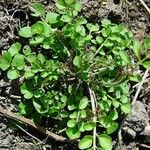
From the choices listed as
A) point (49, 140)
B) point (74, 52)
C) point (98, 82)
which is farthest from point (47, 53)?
point (49, 140)

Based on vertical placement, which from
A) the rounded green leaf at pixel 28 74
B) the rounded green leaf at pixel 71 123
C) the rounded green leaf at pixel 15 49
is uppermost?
the rounded green leaf at pixel 15 49

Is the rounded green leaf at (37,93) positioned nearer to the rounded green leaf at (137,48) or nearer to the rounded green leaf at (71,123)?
the rounded green leaf at (71,123)

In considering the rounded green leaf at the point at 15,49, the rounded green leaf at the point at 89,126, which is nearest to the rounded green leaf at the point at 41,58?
the rounded green leaf at the point at 15,49

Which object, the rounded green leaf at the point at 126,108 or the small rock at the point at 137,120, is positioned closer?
the rounded green leaf at the point at 126,108

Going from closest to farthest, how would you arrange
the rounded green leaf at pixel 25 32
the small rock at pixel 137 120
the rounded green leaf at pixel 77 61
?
the rounded green leaf at pixel 77 61, the rounded green leaf at pixel 25 32, the small rock at pixel 137 120

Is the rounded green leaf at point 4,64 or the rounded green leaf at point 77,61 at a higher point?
the rounded green leaf at point 77,61

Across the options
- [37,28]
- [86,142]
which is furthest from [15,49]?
[86,142]

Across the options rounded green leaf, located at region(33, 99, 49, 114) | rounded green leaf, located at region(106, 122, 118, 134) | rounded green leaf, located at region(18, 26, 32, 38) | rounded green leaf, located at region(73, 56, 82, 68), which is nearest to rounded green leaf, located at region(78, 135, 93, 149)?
rounded green leaf, located at region(106, 122, 118, 134)
